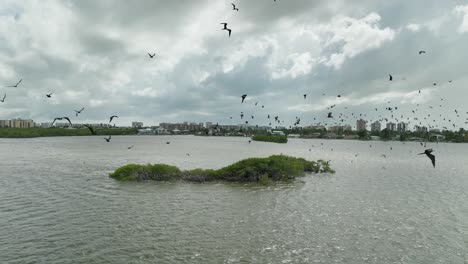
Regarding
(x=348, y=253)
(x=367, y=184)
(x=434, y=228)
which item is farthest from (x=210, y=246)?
(x=367, y=184)

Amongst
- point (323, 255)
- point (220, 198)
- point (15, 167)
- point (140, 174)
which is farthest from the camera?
point (15, 167)

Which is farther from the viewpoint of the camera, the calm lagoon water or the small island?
the small island

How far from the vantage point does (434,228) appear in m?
26.3

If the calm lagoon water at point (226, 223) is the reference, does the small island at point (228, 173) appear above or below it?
above

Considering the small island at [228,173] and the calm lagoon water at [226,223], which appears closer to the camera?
the calm lagoon water at [226,223]

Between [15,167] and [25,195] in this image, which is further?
[15,167]

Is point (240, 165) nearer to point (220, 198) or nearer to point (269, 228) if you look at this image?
point (220, 198)

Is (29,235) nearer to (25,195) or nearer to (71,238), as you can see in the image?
(71,238)

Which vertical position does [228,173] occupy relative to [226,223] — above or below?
above

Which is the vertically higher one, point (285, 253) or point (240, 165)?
point (240, 165)

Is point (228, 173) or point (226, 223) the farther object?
point (228, 173)

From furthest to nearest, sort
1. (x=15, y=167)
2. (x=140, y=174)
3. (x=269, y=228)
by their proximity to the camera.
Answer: (x=15, y=167) → (x=140, y=174) → (x=269, y=228)

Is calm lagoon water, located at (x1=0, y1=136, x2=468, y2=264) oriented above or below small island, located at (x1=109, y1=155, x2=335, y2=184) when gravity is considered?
below

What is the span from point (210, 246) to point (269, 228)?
5.59m
